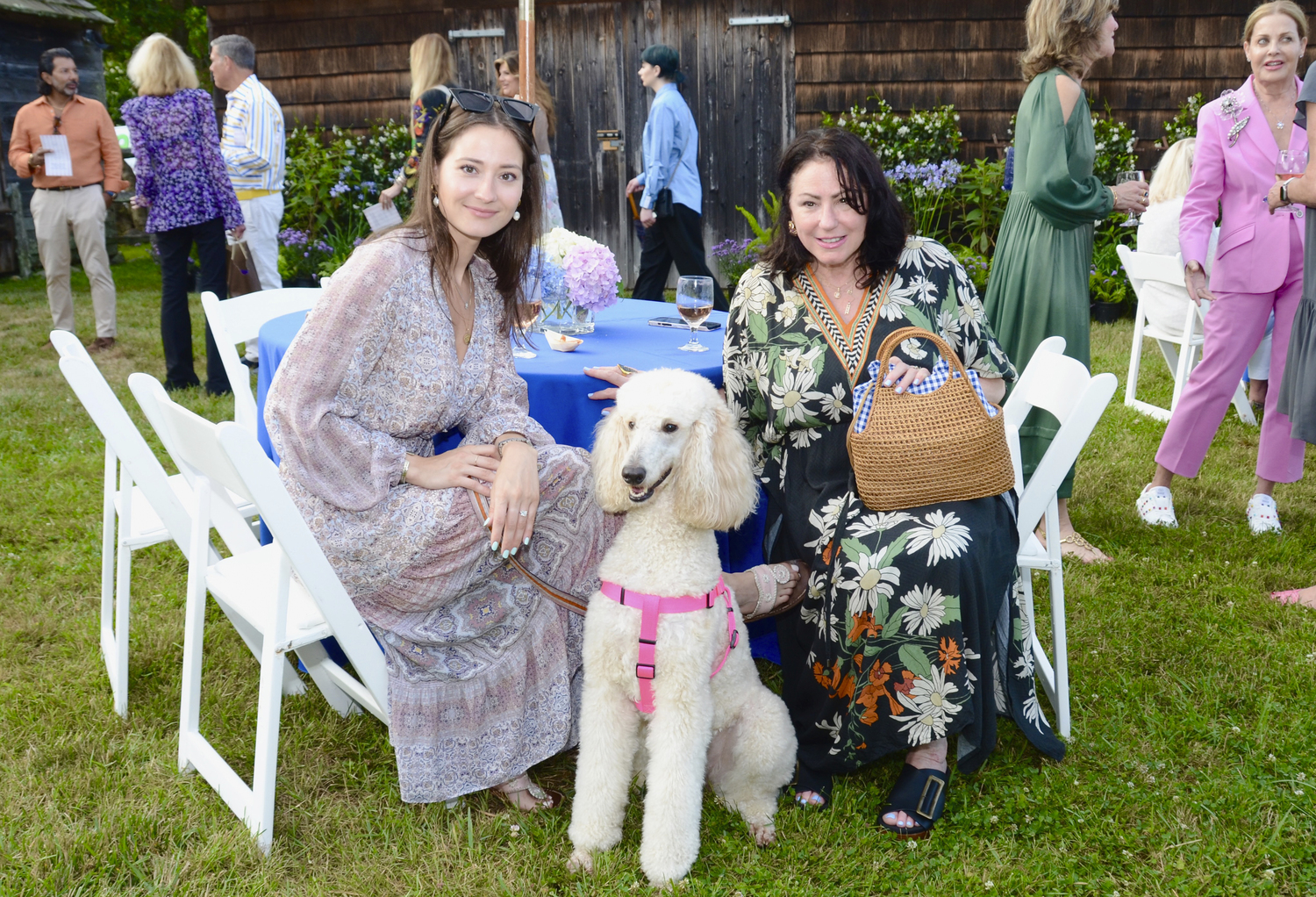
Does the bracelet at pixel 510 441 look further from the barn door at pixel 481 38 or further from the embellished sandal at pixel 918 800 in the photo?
the barn door at pixel 481 38

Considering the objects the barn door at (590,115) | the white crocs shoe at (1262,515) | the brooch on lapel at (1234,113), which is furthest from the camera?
the barn door at (590,115)

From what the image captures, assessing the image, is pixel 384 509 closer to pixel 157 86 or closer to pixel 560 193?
pixel 157 86

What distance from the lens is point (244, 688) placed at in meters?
2.95

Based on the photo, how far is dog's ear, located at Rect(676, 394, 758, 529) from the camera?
2109mm

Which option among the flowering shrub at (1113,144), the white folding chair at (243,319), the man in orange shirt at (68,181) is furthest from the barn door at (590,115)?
the white folding chair at (243,319)

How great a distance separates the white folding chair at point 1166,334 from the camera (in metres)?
5.08

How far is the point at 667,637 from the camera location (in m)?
2.11

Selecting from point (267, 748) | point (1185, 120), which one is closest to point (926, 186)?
point (1185, 120)

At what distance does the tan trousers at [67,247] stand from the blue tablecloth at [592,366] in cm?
508

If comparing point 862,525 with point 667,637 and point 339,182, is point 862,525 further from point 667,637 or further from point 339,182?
point 339,182

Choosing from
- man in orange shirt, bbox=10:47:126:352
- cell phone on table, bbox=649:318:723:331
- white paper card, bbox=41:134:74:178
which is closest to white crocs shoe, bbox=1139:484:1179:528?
cell phone on table, bbox=649:318:723:331

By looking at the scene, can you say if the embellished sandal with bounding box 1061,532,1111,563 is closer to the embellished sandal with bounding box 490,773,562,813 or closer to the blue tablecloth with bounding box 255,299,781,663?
the blue tablecloth with bounding box 255,299,781,663

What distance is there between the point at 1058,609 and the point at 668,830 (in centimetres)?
130

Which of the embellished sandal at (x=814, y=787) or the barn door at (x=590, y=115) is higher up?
the barn door at (x=590, y=115)
